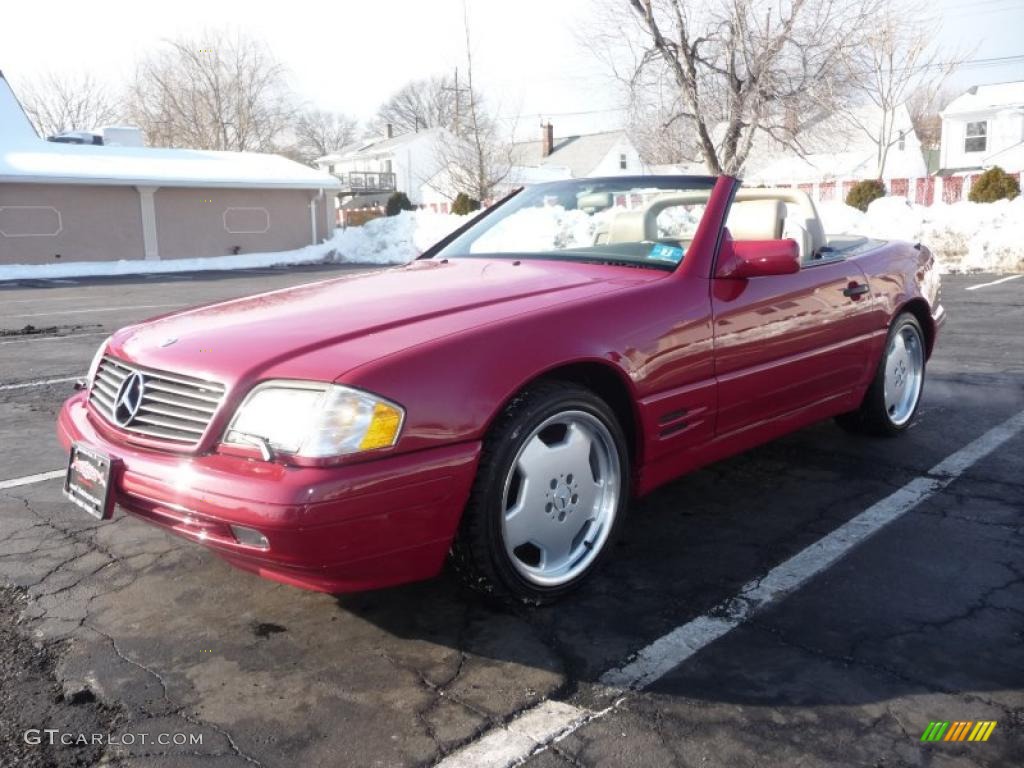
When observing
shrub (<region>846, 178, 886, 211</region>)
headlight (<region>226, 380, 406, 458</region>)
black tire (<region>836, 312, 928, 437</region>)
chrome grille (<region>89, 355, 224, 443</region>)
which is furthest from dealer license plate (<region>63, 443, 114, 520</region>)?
shrub (<region>846, 178, 886, 211</region>)

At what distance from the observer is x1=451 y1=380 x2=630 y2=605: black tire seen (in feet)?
8.35

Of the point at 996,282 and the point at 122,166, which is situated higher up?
the point at 122,166

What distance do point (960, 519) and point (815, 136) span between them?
20.1 m

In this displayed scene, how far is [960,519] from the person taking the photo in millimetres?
3596

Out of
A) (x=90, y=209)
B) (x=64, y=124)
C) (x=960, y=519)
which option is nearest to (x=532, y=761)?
(x=960, y=519)

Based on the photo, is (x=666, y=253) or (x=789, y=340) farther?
(x=789, y=340)

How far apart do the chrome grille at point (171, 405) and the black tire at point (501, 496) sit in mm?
802

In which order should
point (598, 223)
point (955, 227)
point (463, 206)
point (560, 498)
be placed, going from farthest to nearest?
point (463, 206), point (955, 227), point (598, 223), point (560, 498)

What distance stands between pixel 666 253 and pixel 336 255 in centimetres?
2523

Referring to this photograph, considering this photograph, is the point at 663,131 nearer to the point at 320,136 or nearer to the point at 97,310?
the point at 97,310

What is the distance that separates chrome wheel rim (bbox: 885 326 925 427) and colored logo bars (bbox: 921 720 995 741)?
107 inches

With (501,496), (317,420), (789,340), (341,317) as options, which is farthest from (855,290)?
(317,420)

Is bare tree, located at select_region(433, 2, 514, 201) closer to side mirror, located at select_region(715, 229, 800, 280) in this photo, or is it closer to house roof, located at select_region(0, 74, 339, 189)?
house roof, located at select_region(0, 74, 339, 189)

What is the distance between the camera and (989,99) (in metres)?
37.4
